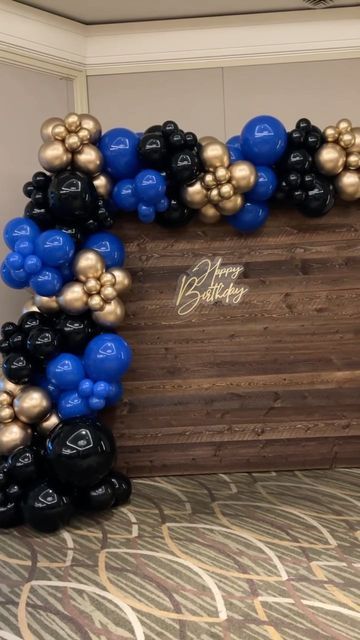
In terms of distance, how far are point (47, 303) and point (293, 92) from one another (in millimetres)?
1907

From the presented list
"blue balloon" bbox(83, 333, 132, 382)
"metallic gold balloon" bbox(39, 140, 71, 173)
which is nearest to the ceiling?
"metallic gold balloon" bbox(39, 140, 71, 173)

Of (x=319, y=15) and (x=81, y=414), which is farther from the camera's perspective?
(x=319, y=15)

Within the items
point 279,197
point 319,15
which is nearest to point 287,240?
point 279,197

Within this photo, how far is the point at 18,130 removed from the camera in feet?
10.5

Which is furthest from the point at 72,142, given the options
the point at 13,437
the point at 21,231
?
the point at 13,437

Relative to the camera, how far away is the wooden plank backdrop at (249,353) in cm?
286

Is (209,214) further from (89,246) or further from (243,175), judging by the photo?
(89,246)

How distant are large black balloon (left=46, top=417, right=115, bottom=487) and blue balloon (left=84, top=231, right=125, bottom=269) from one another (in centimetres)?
72

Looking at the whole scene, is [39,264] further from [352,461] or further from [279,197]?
[352,461]

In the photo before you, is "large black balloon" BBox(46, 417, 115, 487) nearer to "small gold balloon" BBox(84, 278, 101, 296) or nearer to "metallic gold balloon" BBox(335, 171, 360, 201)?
"small gold balloon" BBox(84, 278, 101, 296)

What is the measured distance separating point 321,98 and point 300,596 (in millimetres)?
2634

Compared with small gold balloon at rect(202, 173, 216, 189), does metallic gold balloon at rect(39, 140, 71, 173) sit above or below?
above

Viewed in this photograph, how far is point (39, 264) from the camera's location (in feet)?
8.25

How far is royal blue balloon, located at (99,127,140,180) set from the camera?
2.60 m
